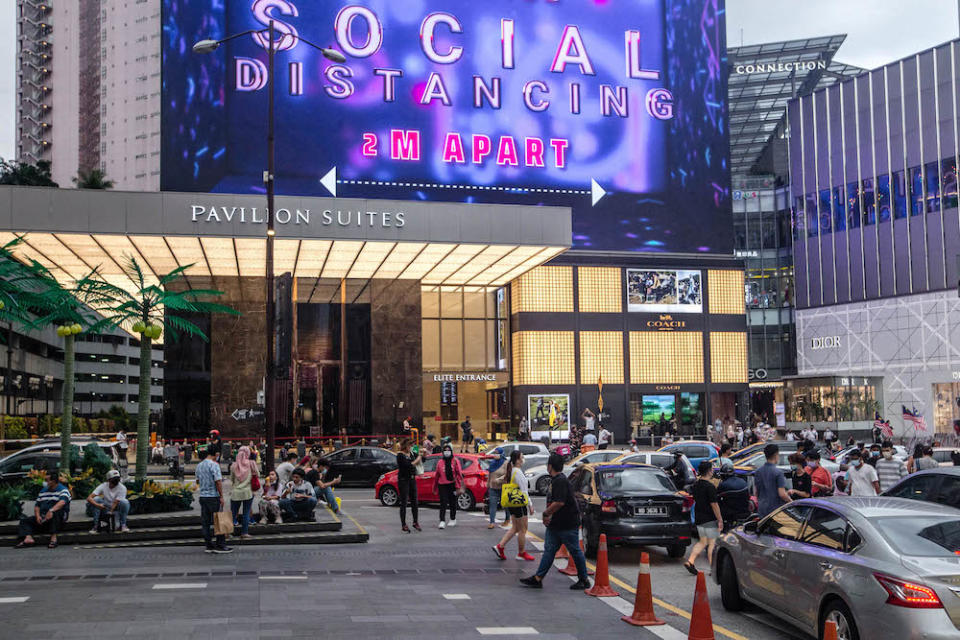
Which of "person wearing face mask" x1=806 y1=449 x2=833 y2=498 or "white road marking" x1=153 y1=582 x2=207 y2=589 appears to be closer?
"white road marking" x1=153 y1=582 x2=207 y2=589

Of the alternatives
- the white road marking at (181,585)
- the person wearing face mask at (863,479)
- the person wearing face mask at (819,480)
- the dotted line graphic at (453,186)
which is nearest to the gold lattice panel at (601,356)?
the dotted line graphic at (453,186)

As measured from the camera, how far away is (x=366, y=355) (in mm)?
47625

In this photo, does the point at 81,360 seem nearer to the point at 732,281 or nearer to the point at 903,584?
the point at 732,281

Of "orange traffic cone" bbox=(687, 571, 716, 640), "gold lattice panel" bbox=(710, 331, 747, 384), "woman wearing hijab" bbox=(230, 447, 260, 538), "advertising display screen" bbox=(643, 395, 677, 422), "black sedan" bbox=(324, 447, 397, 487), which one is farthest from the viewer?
"gold lattice panel" bbox=(710, 331, 747, 384)

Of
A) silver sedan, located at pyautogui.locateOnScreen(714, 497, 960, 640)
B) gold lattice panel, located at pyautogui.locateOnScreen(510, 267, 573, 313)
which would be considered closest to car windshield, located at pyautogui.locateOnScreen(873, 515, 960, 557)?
silver sedan, located at pyautogui.locateOnScreen(714, 497, 960, 640)

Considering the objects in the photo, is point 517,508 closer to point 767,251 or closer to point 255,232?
point 255,232

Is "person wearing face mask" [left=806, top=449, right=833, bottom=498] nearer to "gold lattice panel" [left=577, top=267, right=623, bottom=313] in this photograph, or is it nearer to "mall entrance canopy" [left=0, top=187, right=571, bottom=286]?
"mall entrance canopy" [left=0, top=187, right=571, bottom=286]

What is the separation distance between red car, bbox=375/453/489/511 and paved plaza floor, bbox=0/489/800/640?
23.9ft

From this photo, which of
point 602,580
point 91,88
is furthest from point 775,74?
point 91,88

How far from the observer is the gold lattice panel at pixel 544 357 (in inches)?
2074

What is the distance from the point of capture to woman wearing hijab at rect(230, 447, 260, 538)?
16.5 m

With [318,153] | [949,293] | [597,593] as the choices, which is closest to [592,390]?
[318,153]

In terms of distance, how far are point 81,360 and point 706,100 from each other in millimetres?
90364

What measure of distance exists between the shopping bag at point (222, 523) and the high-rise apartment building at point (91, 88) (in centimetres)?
12098
